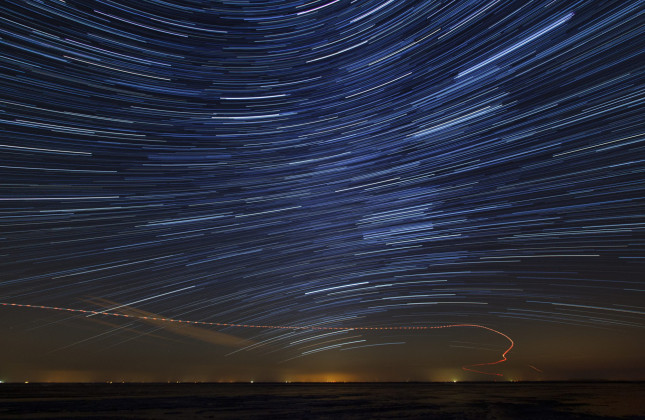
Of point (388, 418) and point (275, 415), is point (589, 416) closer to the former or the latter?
point (388, 418)

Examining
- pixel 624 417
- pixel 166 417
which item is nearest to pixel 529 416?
pixel 624 417

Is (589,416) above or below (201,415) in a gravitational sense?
below

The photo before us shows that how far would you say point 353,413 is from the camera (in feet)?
58.6

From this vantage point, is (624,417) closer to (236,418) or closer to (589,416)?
(589,416)

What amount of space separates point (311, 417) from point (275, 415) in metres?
1.59

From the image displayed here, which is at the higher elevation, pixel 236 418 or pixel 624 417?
pixel 236 418

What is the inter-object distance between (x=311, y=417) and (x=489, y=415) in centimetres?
790

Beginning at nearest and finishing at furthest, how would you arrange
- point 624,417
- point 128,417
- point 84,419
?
point 84,419, point 128,417, point 624,417

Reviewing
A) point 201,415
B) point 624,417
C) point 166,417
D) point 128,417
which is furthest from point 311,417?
point 624,417

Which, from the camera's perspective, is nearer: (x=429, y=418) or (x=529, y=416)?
(x=429, y=418)

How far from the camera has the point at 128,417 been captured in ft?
51.7

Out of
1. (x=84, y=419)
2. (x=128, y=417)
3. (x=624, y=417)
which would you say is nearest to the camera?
(x=84, y=419)

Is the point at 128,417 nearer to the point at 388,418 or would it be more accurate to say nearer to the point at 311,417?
the point at 311,417

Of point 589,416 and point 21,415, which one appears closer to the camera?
point 21,415
